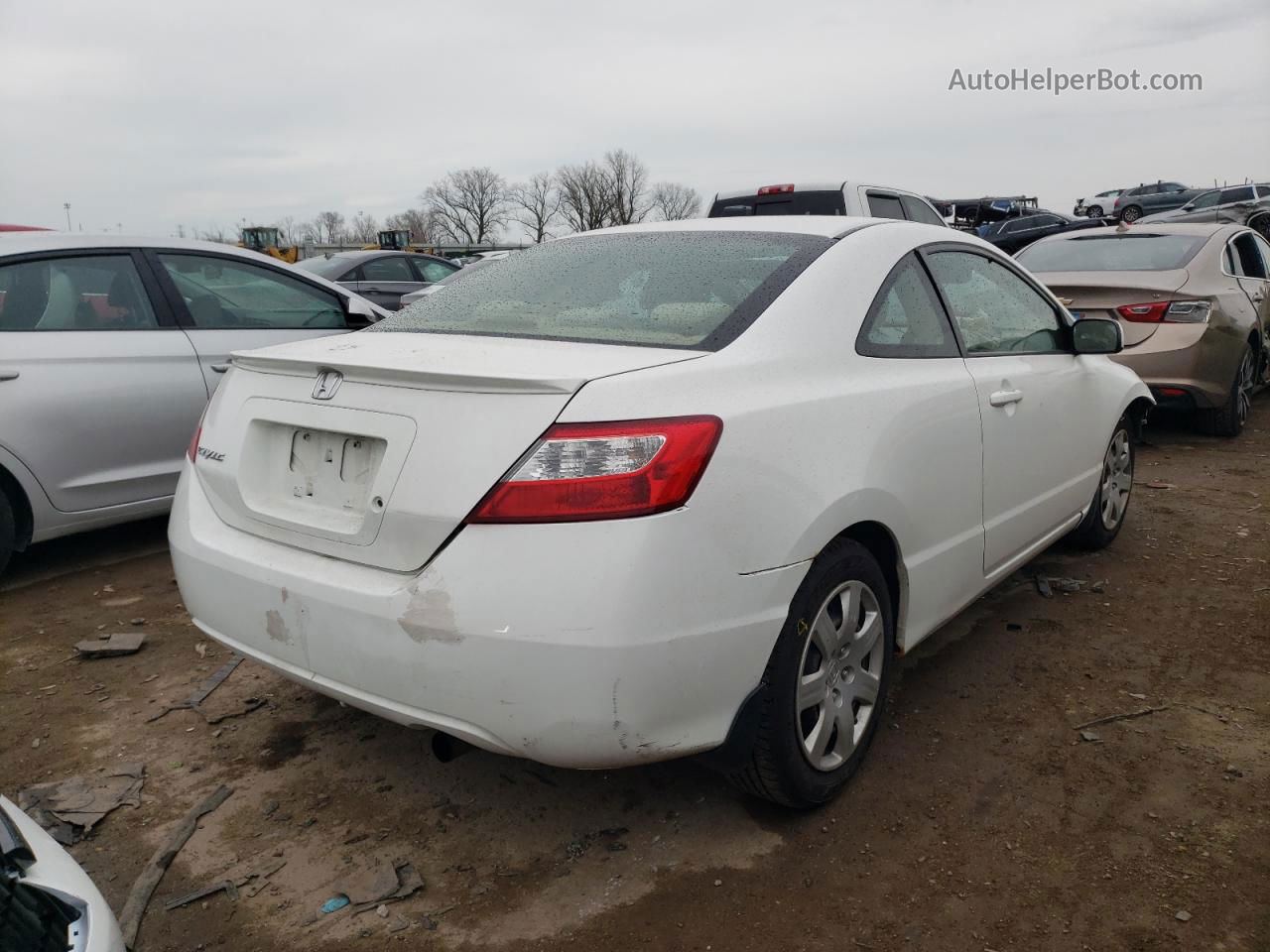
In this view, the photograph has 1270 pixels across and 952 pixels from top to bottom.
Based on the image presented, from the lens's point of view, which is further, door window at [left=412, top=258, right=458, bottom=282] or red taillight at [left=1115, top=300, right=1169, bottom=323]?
door window at [left=412, top=258, right=458, bottom=282]

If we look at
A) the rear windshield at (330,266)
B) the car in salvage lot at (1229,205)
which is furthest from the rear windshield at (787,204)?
the car in salvage lot at (1229,205)

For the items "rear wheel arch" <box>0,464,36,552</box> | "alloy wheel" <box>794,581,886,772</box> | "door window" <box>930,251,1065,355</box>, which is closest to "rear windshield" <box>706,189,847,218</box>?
"door window" <box>930,251,1065,355</box>

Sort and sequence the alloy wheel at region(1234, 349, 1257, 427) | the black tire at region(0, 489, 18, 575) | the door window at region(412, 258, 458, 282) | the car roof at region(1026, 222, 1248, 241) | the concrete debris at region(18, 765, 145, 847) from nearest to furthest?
the concrete debris at region(18, 765, 145, 847)
the black tire at region(0, 489, 18, 575)
the alloy wheel at region(1234, 349, 1257, 427)
the car roof at region(1026, 222, 1248, 241)
the door window at region(412, 258, 458, 282)

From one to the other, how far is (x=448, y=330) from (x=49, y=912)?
1694 mm

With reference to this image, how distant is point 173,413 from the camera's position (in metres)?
4.66

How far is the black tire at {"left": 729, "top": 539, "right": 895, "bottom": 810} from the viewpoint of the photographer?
2.27 metres

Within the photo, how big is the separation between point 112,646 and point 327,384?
2.03m

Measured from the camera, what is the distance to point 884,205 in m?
8.81

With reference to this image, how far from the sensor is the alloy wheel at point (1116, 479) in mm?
4477

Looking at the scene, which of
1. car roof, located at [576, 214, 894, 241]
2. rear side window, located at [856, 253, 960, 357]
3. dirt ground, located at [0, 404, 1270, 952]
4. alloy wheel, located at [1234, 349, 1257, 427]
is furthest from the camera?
alloy wheel, located at [1234, 349, 1257, 427]

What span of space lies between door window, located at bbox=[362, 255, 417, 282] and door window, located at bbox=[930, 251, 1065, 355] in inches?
418

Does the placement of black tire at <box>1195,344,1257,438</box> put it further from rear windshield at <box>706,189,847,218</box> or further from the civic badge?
the civic badge

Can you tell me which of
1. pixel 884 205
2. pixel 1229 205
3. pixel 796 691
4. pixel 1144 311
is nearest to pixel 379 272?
pixel 884 205

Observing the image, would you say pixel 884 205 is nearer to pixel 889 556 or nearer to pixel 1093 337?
pixel 1093 337
